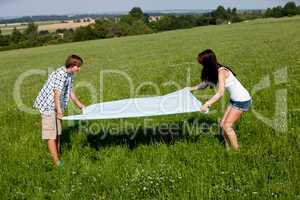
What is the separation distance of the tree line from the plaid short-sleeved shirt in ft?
295

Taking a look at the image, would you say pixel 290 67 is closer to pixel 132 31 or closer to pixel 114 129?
pixel 114 129

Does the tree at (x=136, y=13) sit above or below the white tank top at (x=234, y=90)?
above

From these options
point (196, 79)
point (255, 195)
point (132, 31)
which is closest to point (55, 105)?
point (255, 195)

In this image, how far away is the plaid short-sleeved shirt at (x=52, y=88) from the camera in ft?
24.4

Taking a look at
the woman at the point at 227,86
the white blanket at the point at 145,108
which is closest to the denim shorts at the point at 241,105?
the woman at the point at 227,86

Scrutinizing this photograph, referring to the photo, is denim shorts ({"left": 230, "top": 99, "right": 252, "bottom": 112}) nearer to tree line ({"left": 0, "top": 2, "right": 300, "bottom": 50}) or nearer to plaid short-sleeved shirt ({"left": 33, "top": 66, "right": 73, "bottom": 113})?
plaid short-sleeved shirt ({"left": 33, "top": 66, "right": 73, "bottom": 113})

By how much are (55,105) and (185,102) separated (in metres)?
2.41

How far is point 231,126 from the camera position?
7551mm

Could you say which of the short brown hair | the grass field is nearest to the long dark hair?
the grass field

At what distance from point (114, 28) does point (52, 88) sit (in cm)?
10183

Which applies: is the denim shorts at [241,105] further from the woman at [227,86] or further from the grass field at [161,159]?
the grass field at [161,159]

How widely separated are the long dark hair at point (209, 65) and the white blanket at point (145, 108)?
0.54m

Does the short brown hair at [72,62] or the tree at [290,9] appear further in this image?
the tree at [290,9]

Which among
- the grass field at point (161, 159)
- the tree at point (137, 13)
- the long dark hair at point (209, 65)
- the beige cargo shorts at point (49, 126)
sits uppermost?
the tree at point (137, 13)
